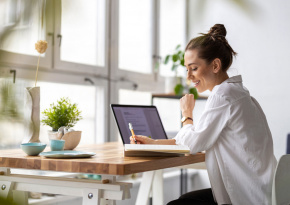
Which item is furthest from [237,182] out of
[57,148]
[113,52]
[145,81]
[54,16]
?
[145,81]

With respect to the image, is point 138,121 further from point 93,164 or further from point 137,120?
point 93,164

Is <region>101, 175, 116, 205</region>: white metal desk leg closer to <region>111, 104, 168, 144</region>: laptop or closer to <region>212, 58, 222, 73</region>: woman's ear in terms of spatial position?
<region>111, 104, 168, 144</region>: laptop

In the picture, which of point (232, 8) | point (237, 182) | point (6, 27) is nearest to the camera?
point (6, 27)

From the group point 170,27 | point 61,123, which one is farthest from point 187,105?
point 170,27

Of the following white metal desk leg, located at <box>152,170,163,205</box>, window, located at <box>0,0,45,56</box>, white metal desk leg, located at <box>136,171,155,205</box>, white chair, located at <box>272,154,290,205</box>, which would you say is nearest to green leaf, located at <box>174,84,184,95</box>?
white metal desk leg, located at <box>152,170,163,205</box>

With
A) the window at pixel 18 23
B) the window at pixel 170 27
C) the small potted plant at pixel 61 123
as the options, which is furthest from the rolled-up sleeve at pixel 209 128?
the window at pixel 170 27

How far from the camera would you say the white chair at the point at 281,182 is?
1.31m

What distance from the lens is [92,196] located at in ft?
4.27

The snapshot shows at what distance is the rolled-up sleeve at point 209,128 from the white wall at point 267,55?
2.23 metres

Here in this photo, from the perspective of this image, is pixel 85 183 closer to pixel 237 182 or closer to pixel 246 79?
pixel 237 182

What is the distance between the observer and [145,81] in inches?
146

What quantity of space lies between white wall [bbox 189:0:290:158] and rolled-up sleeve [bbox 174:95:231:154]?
223 centimetres

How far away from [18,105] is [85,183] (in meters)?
1.15

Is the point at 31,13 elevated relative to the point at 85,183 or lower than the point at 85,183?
elevated
